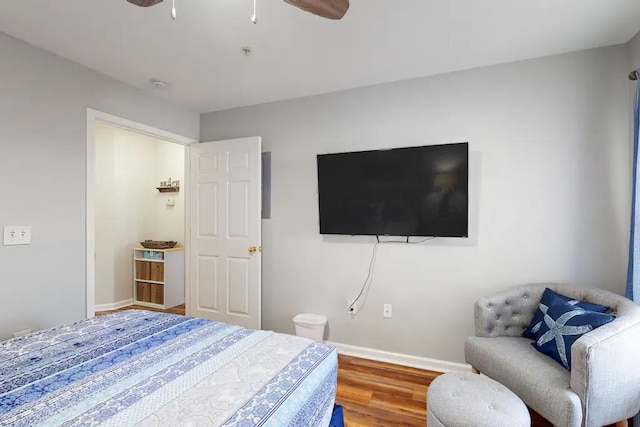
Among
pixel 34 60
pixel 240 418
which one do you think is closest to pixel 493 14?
pixel 240 418

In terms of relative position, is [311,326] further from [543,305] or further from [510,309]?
[543,305]

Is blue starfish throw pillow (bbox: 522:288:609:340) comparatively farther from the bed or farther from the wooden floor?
the bed

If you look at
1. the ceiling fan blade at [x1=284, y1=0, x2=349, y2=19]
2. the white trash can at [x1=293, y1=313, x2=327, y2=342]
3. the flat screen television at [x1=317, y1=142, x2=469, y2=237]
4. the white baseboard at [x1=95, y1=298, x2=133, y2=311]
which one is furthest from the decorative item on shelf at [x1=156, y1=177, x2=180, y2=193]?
the ceiling fan blade at [x1=284, y1=0, x2=349, y2=19]

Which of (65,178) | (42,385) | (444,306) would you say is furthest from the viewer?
(444,306)

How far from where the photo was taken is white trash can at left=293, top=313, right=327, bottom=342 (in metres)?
2.85

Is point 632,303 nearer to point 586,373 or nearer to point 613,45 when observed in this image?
point 586,373

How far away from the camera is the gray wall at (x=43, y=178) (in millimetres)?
2037

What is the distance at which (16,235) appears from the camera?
2070mm

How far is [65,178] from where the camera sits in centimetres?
234

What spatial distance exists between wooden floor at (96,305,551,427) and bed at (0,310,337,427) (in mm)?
829

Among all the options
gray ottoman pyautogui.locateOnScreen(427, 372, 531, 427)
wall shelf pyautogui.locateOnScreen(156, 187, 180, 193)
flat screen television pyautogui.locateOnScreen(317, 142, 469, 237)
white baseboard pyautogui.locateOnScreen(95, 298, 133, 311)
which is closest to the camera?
gray ottoman pyautogui.locateOnScreen(427, 372, 531, 427)

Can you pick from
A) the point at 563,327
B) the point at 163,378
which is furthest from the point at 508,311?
the point at 163,378

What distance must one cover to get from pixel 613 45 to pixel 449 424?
273cm

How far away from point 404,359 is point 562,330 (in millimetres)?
1304
